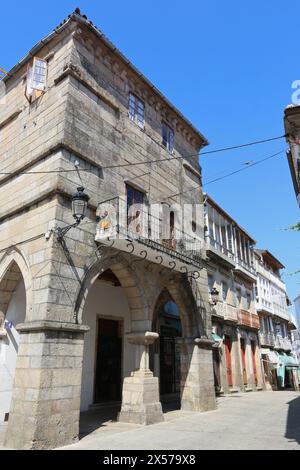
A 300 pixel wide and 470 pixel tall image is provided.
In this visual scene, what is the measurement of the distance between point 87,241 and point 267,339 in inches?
749

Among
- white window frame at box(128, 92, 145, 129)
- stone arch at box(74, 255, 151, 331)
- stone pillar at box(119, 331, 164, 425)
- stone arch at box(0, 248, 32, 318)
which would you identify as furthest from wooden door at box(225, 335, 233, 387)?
stone arch at box(0, 248, 32, 318)

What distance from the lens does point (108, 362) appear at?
10.9 metres

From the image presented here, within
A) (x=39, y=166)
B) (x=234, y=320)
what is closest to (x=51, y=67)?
(x=39, y=166)

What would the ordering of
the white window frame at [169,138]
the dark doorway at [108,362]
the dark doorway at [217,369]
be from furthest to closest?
the dark doorway at [217,369] < the white window frame at [169,138] < the dark doorway at [108,362]

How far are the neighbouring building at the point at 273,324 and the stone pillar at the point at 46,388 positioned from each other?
57.5 ft

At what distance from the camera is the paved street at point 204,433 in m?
5.97

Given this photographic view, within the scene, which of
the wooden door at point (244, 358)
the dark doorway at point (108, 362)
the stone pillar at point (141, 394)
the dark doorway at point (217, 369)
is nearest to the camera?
the stone pillar at point (141, 394)

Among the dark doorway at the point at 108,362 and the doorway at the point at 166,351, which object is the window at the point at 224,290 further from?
the dark doorway at the point at 108,362

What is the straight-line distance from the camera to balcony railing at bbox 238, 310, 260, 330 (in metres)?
18.5

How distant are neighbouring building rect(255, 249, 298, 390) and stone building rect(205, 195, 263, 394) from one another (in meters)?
1.64

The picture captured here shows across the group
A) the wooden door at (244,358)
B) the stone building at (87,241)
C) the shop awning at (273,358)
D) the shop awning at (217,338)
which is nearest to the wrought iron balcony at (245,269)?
the wooden door at (244,358)

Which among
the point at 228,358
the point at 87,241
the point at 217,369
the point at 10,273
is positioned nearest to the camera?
the point at 87,241

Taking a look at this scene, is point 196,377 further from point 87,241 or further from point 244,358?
point 244,358

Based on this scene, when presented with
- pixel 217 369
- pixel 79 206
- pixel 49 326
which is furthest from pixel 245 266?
pixel 49 326
